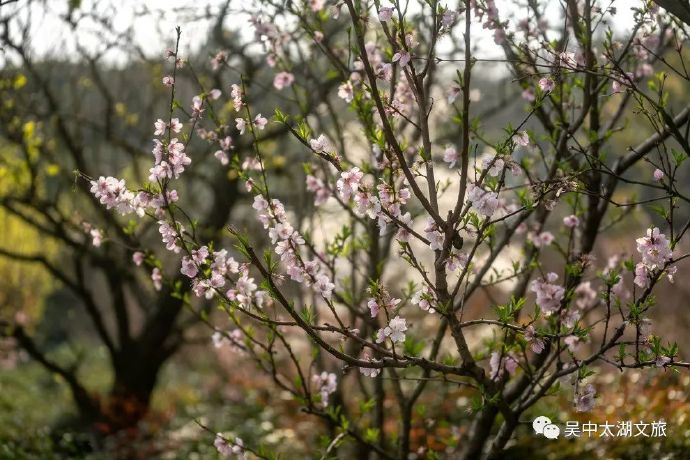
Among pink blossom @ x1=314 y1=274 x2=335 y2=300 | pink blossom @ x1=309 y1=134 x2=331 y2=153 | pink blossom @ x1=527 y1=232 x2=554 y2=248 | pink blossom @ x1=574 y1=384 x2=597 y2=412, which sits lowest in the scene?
pink blossom @ x1=574 y1=384 x2=597 y2=412

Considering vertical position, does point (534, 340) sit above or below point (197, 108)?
below

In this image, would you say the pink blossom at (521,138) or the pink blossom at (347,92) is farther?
the pink blossom at (347,92)

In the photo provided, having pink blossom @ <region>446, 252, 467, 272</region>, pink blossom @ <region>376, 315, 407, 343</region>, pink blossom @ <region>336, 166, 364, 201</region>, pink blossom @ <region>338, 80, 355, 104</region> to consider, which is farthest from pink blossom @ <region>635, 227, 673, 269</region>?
pink blossom @ <region>338, 80, 355, 104</region>

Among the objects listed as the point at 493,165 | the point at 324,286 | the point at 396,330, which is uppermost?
the point at 493,165

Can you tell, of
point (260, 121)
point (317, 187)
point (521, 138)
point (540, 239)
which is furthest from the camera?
point (540, 239)

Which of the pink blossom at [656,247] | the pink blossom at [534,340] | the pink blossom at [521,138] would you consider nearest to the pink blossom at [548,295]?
the pink blossom at [534,340]

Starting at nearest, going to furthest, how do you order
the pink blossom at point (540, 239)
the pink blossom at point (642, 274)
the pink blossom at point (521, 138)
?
the pink blossom at point (521, 138) < the pink blossom at point (642, 274) < the pink blossom at point (540, 239)

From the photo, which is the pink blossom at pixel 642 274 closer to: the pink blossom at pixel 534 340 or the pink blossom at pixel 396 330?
the pink blossom at pixel 534 340

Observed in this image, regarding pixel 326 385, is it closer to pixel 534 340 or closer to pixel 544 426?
pixel 544 426

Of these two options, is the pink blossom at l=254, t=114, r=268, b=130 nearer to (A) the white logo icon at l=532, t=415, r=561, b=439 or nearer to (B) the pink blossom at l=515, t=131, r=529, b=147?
(B) the pink blossom at l=515, t=131, r=529, b=147

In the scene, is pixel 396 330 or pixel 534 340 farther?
pixel 534 340

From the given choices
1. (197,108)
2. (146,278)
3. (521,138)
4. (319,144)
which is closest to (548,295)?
(521,138)

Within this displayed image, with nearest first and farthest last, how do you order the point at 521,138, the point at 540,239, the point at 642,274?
the point at 521,138, the point at 642,274, the point at 540,239

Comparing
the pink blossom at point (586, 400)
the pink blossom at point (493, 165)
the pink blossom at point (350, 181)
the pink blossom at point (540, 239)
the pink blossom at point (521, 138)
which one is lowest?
the pink blossom at point (586, 400)
